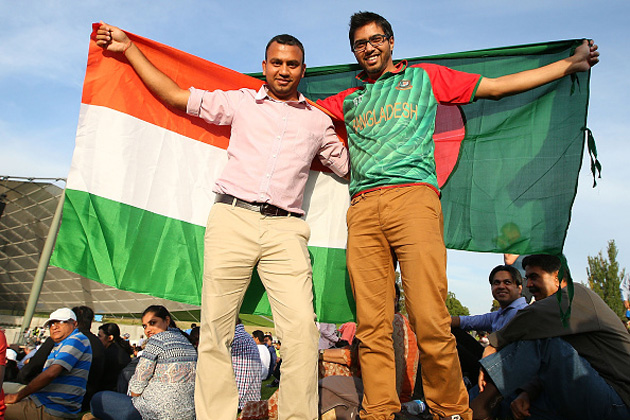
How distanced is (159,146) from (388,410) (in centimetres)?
284

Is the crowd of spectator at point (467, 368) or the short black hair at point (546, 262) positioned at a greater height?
the short black hair at point (546, 262)

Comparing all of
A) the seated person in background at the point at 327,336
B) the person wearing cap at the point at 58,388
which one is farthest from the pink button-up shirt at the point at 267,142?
the seated person in background at the point at 327,336

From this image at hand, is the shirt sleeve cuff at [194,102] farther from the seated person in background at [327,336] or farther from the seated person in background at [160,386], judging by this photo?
the seated person in background at [327,336]

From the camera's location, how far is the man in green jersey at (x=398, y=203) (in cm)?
273

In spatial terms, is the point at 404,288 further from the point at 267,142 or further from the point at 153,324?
the point at 153,324

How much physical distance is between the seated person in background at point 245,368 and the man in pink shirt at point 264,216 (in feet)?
10.7

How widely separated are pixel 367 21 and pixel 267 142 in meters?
1.18

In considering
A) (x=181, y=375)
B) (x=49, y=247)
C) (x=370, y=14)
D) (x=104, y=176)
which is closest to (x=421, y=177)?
(x=370, y=14)

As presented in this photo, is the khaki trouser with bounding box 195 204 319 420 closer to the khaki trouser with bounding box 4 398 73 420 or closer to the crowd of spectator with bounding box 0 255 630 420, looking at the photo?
→ the crowd of spectator with bounding box 0 255 630 420

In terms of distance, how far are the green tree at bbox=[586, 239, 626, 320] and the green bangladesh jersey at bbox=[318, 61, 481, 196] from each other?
3286cm

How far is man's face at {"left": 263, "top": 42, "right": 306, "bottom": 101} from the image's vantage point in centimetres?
339

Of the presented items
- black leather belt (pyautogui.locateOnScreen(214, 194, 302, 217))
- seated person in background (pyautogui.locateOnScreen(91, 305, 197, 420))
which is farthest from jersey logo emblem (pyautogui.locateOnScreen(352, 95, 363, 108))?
seated person in background (pyautogui.locateOnScreen(91, 305, 197, 420))

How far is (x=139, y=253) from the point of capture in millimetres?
3889

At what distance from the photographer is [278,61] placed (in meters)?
3.39
